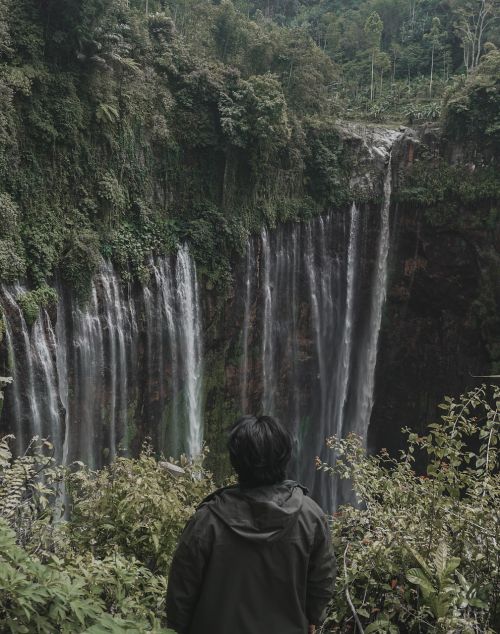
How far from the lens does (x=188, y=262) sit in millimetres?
12930

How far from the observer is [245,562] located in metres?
1.89

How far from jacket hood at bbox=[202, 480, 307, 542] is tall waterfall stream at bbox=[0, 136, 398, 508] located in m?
5.15

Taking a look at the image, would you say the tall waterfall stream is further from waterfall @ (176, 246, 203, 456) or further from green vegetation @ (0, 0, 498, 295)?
green vegetation @ (0, 0, 498, 295)

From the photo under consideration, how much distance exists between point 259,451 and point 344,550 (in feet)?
5.32

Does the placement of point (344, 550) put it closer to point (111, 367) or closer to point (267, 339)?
point (111, 367)

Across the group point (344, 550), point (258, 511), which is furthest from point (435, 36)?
point (258, 511)

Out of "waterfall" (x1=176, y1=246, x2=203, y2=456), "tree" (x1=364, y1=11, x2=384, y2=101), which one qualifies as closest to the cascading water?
"waterfall" (x1=176, y1=246, x2=203, y2=456)

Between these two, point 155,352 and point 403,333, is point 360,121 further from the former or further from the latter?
point 155,352

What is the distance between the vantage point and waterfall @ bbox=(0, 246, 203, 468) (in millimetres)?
9062

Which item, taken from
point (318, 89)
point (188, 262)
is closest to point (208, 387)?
point (188, 262)

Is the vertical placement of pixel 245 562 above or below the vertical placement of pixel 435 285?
above

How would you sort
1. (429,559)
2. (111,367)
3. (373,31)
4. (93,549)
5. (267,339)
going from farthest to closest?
(373,31) → (267,339) → (111,367) → (93,549) → (429,559)

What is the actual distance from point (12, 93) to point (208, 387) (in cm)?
831

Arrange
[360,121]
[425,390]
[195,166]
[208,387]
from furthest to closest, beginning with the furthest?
[360,121] → [425,390] → [208,387] → [195,166]
